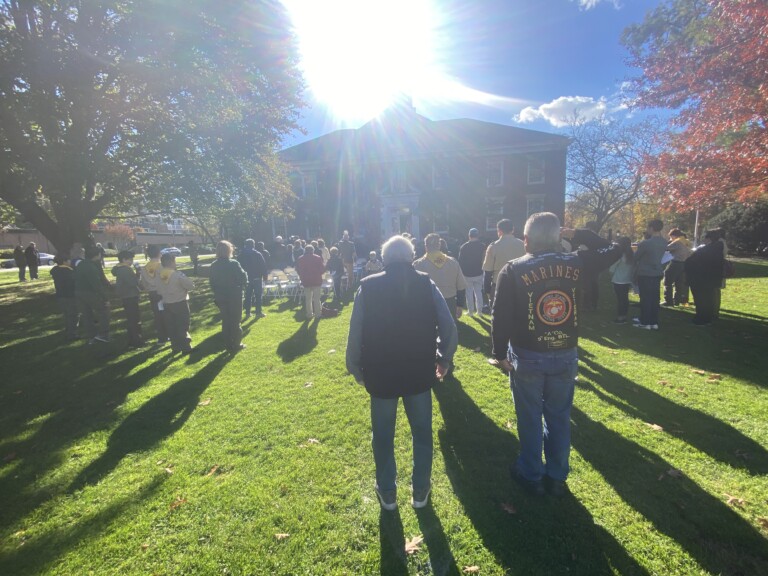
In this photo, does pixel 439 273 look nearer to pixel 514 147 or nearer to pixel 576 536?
pixel 576 536

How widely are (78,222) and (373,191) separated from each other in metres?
19.9

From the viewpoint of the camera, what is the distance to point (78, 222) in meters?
14.2

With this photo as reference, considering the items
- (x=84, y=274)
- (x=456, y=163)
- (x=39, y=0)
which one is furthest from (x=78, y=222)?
(x=456, y=163)

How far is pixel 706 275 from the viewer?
7352 millimetres

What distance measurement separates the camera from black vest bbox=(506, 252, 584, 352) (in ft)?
8.62

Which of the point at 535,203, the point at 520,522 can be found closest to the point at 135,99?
the point at 520,522

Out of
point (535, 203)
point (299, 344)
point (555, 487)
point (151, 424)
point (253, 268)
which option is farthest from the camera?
point (535, 203)

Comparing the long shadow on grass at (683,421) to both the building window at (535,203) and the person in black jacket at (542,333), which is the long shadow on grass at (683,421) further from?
the building window at (535,203)

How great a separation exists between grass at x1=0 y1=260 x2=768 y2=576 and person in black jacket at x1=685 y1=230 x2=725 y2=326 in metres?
1.51

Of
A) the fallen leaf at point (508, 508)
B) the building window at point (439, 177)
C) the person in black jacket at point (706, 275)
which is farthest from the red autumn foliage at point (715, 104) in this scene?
the building window at point (439, 177)

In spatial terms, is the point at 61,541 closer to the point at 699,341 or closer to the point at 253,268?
the point at 253,268

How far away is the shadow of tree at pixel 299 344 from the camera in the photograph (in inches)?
268

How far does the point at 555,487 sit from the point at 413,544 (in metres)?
1.27

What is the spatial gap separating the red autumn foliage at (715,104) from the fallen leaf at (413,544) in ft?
29.7
